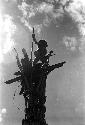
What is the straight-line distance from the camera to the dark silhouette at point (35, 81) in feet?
44.9

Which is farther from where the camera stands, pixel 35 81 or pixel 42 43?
pixel 42 43

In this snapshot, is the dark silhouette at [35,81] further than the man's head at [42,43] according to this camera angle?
No

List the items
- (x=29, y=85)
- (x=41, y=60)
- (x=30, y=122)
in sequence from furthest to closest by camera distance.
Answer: (x=41, y=60)
(x=29, y=85)
(x=30, y=122)

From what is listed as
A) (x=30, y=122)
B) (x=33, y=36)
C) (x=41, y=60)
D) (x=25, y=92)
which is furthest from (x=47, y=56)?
(x=30, y=122)

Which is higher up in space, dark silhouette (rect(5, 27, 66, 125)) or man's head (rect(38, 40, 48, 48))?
man's head (rect(38, 40, 48, 48))

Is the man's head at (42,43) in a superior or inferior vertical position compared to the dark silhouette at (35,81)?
superior

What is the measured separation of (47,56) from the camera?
Answer: 15.6 m

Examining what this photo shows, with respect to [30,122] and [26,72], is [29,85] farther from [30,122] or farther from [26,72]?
[30,122]

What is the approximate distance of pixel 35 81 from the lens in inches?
581

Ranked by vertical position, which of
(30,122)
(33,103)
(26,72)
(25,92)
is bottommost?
(30,122)

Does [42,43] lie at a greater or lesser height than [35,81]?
greater

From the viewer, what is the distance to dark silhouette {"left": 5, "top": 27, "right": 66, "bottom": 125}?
13.7 meters

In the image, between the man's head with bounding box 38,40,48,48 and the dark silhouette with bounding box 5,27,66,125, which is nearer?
the dark silhouette with bounding box 5,27,66,125

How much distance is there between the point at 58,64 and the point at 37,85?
2.31 meters
